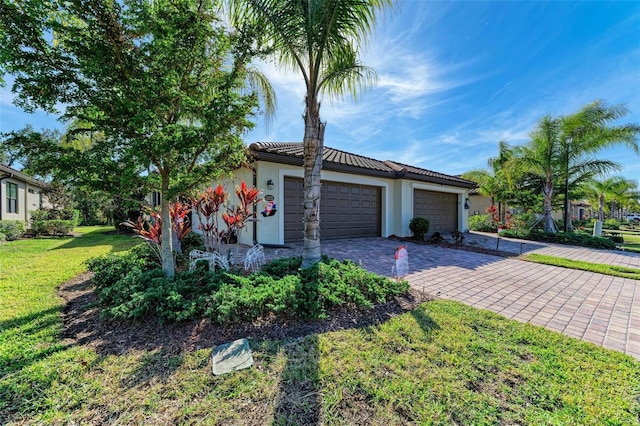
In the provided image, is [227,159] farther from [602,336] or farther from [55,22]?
[602,336]

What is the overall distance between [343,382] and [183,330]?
217 centimetres

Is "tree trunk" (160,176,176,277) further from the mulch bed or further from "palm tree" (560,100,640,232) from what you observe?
"palm tree" (560,100,640,232)

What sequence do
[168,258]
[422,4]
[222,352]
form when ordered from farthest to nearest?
[422,4] → [168,258] → [222,352]

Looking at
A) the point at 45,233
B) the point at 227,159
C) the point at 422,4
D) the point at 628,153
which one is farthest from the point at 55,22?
the point at 628,153

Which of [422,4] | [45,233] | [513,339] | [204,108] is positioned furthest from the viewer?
[45,233]

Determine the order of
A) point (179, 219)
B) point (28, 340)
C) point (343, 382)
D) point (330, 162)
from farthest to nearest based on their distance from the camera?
point (330, 162) → point (179, 219) → point (28, 340) → point (343, 382)

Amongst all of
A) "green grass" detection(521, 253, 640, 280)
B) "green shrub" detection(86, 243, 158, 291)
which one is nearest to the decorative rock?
"green shrub" detection(86, 243, 158, 291)

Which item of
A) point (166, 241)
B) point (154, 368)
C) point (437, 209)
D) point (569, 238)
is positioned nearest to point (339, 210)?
point (437, 209)

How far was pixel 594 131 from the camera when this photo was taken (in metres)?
13.4

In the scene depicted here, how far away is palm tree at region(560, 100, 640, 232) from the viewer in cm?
1292

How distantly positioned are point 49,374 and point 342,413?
9.16ft

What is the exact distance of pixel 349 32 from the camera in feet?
17.0

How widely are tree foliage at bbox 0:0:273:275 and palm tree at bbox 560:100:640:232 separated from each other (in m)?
17.4

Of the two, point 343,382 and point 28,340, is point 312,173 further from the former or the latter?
point 28,340
